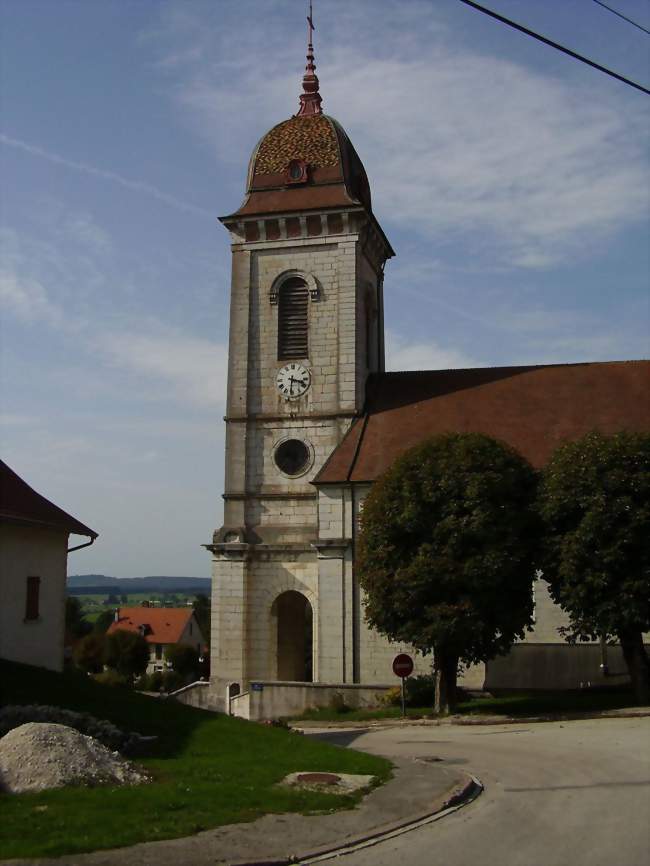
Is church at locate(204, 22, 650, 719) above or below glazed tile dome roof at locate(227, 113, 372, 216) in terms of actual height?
below

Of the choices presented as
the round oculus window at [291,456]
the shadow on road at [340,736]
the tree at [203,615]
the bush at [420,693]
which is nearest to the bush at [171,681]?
the tree at [203,615]

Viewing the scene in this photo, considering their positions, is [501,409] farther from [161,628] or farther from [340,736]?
[161,628]

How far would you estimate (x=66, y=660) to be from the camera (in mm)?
27953

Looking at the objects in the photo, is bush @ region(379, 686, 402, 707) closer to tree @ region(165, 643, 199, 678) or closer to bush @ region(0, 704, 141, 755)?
bush @ region(0, 704, 141, 755)

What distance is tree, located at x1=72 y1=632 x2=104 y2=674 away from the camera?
82.8 meters

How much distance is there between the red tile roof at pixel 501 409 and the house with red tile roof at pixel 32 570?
14.0 metres

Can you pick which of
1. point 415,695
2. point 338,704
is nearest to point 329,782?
point 415,695

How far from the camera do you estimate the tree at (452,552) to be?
28531mm

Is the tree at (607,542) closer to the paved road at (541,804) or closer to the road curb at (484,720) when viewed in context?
the road curb at (484,720)

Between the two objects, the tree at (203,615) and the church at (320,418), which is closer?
the church at (320,418)

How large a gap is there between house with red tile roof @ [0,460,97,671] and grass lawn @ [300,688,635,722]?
10.4 metres

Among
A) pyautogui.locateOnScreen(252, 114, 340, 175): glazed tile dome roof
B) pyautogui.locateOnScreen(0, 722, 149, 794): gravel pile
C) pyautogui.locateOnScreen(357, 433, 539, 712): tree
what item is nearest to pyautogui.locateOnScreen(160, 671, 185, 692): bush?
pyautogui.locateOnScreen(252, 114, 340, 175): glazed tile dome roof

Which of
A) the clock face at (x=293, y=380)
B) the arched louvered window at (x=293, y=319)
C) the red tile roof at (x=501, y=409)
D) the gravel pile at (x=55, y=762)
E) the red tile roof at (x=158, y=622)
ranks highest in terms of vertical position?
the arched louvered window at (x=293, y=319)

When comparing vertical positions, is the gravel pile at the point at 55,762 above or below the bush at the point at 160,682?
above
